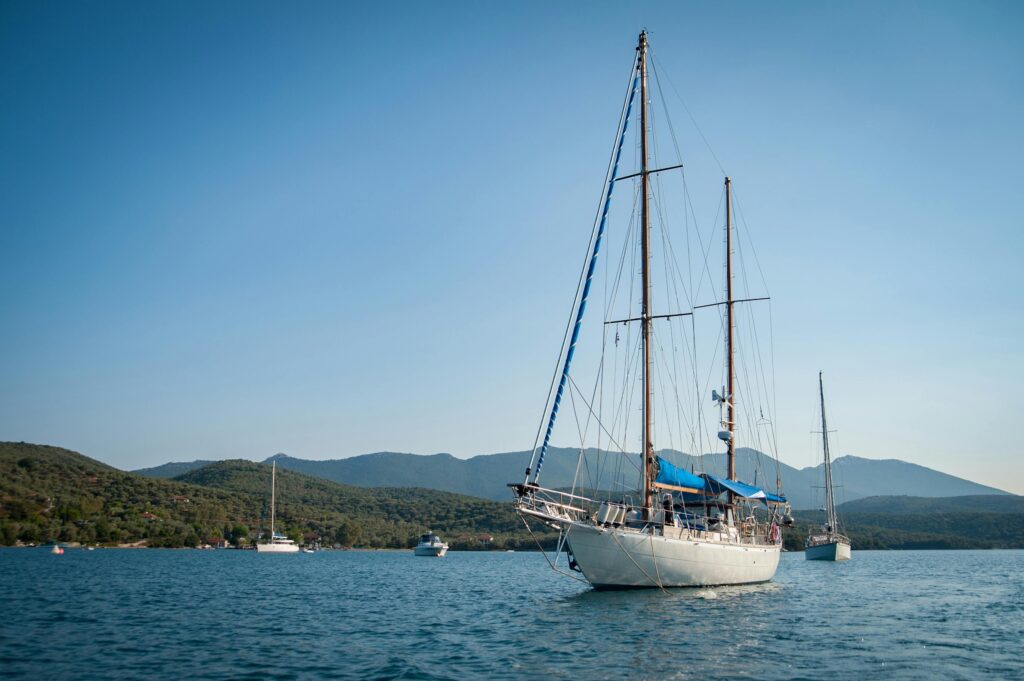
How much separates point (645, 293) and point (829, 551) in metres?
63.8

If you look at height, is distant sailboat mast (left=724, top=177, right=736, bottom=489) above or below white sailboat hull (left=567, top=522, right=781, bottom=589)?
above

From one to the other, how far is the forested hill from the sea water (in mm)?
78969

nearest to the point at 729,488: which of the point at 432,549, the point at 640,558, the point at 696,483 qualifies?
the point at 696,483

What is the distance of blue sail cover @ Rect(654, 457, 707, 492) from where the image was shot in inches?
1567

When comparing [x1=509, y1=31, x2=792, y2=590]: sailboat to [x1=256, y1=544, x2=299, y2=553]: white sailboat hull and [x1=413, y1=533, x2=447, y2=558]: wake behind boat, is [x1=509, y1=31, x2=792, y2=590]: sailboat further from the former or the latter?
[x1=256, y1=544, x2=299, y2=553]: white sailboat hull

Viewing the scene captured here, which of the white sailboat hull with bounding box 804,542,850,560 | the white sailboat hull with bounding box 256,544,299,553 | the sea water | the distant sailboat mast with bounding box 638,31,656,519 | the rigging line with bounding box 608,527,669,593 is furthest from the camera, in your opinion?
the white sailboat hull with bounding box 256,544,299,553

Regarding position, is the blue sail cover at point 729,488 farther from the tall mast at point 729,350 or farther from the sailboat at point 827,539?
the sailboat at point 827,539

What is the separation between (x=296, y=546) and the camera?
409 feet

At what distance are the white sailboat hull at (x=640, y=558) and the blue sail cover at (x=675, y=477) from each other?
11.9ft

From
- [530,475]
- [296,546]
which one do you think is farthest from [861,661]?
[296,546]

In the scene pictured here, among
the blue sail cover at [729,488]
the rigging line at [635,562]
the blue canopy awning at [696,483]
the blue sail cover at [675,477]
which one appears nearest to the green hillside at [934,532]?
the blue sail cover at [729,488]

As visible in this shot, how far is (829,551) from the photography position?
88438 mm

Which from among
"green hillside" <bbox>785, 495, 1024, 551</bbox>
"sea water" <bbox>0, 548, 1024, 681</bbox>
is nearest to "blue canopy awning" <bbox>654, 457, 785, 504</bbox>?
"sea water" <bbox>0, 548, 1024, 681</bbox>

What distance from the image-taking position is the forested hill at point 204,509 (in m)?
111
